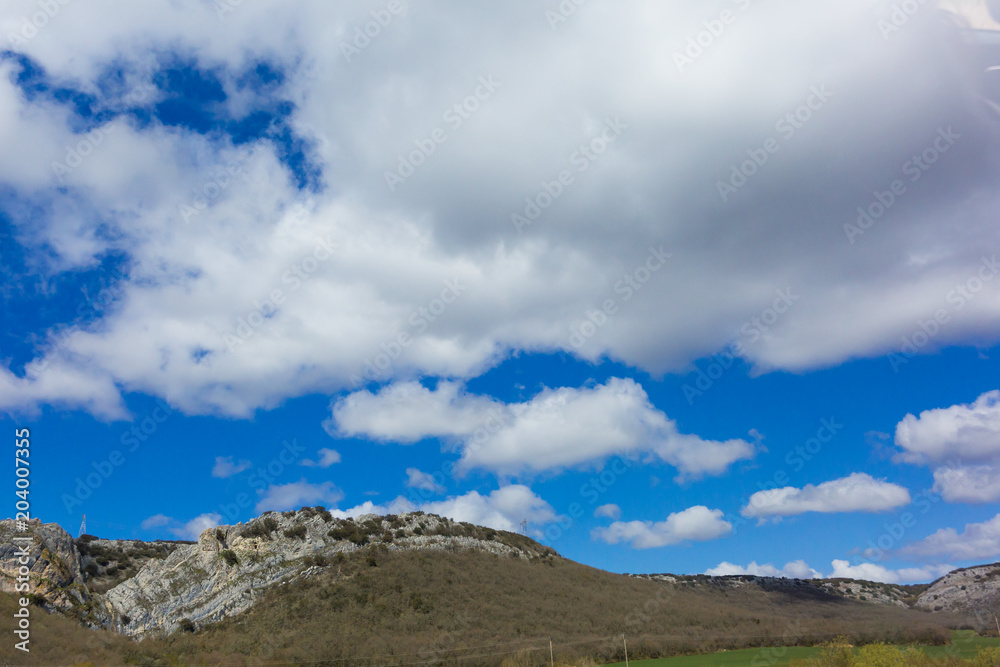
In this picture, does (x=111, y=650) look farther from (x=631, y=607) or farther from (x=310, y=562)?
(x=631, y=607)

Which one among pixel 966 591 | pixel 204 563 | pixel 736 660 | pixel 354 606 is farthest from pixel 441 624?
pixel 966 591

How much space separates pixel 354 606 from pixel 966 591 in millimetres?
127447

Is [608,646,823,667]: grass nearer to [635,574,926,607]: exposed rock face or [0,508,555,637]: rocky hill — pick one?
[0,508,555,637]: rocky hill

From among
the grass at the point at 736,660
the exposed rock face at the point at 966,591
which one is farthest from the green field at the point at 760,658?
the exposed rock face at the point at 966,591

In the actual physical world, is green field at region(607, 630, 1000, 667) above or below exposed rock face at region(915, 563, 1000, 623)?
below

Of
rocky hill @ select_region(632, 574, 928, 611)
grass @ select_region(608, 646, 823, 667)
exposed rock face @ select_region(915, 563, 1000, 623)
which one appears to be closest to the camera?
grass @ select_region(608, 646, 823, 667)

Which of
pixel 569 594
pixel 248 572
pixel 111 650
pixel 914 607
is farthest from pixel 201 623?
pixel 914 607

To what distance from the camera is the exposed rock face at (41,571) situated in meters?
45.2

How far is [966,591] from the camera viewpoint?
378 ft

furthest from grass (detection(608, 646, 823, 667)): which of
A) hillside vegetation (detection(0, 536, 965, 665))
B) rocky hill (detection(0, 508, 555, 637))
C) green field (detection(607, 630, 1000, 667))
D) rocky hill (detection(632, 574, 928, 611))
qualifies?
rocky hill (detection(632, 574, 928, 611))

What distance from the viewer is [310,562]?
202 feet

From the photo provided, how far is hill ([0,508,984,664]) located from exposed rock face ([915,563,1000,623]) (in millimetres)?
34117

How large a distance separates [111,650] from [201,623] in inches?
632

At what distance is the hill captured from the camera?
145 feet
